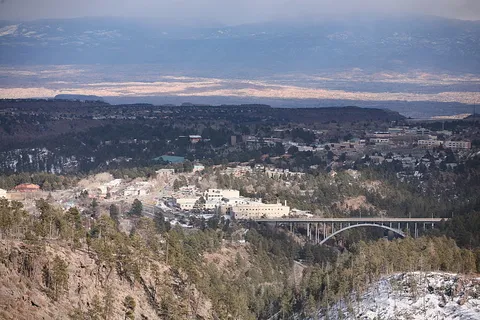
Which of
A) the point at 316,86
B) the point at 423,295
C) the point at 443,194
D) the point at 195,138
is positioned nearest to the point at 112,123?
the point at 195,138

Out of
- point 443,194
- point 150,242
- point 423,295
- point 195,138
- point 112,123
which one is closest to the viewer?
point 423,295

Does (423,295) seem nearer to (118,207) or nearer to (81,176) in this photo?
(118,207)

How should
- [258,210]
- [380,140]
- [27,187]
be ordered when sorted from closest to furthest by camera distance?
1. [258,210]
2. [27,187]
3. [380,140]

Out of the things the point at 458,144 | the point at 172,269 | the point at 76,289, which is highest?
the point at 76,289

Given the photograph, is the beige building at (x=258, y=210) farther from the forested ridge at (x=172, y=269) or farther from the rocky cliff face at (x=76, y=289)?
the rocky cliff face at (x=76, y=289)

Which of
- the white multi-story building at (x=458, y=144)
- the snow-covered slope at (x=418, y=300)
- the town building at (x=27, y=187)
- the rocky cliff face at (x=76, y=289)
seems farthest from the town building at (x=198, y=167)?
the rocky cliff face at (x=76, y=289)

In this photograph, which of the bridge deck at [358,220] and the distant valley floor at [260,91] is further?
the distant valley floor at [260,91]

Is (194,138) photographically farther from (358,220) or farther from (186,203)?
(358,220)

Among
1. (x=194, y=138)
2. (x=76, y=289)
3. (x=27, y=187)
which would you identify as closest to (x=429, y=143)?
(x=194, y=138)

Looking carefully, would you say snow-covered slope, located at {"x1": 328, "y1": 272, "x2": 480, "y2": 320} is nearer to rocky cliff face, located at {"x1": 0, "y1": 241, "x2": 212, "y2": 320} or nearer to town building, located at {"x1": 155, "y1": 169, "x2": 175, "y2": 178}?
rocky cliff face, located at {"x1": 0, "y1": 241, "x2": 212, "y2": 320}
